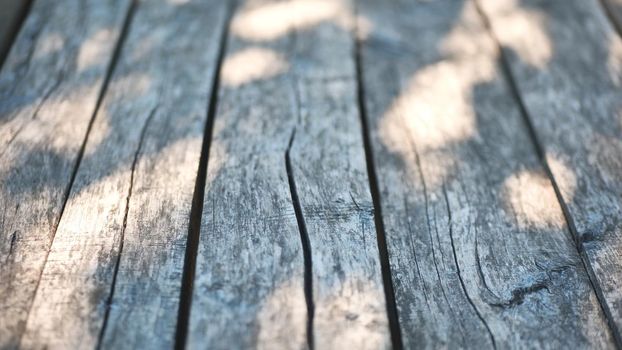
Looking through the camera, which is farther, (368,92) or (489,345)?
(368,92)

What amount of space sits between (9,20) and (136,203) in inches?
37.5

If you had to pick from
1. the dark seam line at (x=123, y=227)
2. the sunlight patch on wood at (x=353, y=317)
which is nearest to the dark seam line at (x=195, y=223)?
the dark seam line at (x=123, y=227)

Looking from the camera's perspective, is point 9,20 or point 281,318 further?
point 9,20

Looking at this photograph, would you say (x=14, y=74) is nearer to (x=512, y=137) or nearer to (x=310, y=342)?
(x=310, y=342)

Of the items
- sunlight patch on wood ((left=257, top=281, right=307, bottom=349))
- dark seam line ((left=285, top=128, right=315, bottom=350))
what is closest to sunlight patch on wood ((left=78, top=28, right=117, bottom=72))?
dark seam line ((left=285, top=128, right=315, bottom=350))

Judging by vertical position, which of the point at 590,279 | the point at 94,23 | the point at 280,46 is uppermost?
the point at 94,23

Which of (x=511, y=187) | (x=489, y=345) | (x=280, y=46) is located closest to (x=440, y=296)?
(x=489, y=345)

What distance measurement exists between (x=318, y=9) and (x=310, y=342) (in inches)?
50.4

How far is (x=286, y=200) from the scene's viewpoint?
1609 millimetres

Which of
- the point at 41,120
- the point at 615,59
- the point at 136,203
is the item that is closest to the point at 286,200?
the point at 136,203

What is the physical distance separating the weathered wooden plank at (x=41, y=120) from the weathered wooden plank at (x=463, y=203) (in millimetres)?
720

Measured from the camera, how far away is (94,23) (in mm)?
2221

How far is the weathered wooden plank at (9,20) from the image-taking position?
6.95ft

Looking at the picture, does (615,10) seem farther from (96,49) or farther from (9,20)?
(9,20)
